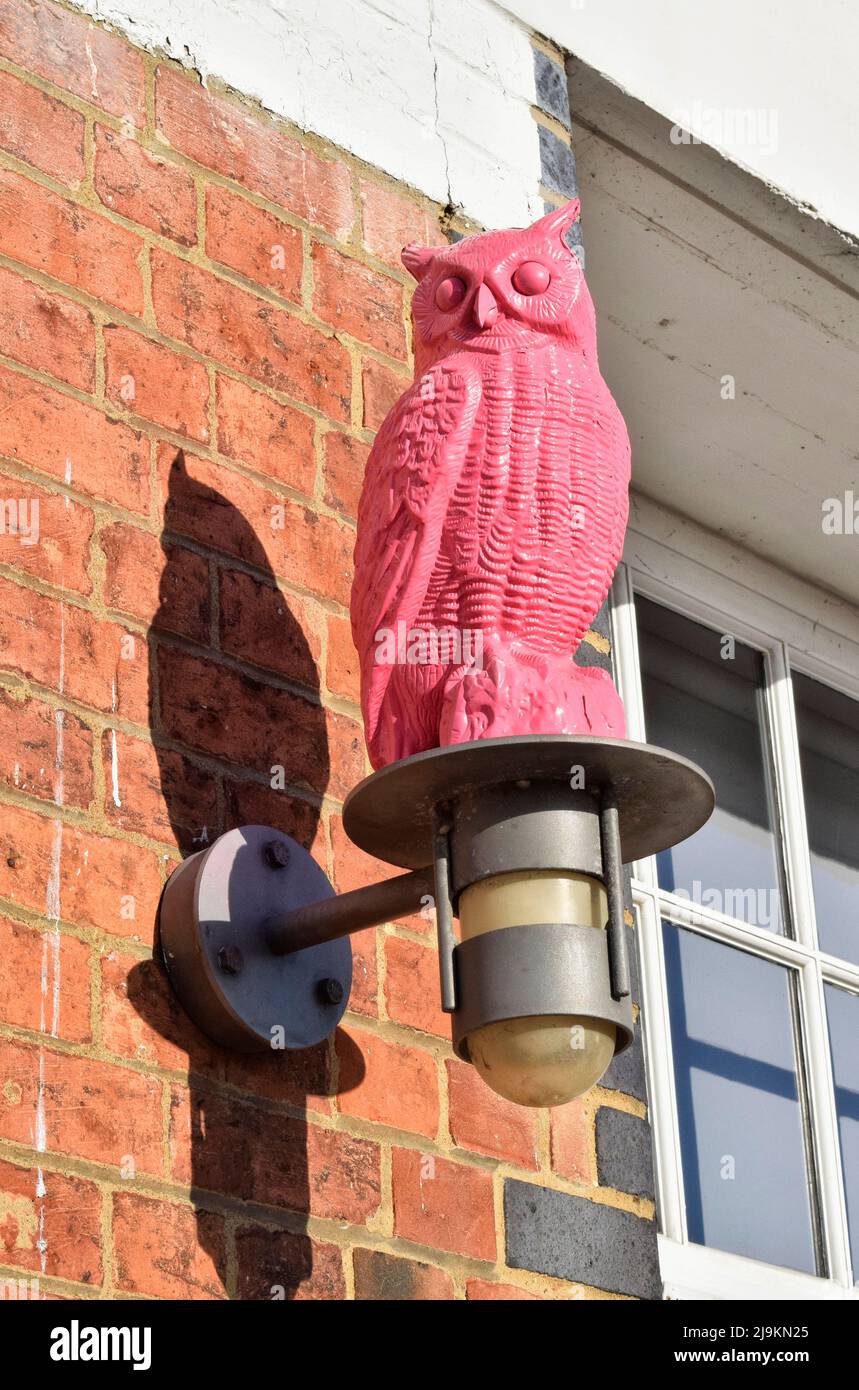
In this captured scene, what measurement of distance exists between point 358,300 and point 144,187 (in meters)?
0.32

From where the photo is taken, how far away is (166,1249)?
5.54 feet

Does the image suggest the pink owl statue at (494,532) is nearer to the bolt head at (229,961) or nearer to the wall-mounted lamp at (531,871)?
the wall-mounted lamp at (531,871)

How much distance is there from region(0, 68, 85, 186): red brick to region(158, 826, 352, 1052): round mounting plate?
0.74 m

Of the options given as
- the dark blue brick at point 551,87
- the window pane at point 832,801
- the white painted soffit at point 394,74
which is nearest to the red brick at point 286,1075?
the white painted soffit at point 394,74

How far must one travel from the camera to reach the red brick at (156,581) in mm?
1926

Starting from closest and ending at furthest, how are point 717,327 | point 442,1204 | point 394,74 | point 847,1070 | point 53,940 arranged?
point 53,940 < point 442,1204 < point 394,74 < point 717,327 < point 847,1070

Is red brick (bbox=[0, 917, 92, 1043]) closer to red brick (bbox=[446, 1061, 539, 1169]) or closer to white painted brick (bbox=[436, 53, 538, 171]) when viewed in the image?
red brick (bbox=[446, 1061, 539, 1169])

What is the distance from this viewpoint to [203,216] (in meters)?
2.18

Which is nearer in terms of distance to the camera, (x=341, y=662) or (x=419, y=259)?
(x=419, y=259)

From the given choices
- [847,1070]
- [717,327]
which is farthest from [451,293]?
[847,1070]

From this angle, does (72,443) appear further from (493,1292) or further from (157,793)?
(493,1292)

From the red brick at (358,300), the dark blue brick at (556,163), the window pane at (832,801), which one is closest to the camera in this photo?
the red brick at (358,300)

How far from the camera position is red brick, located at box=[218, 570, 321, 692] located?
2.02 meters

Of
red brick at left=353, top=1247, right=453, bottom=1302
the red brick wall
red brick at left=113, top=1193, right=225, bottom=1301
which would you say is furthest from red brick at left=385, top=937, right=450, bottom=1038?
red brick at left=113, top=1193, right=225, bottom=1301
